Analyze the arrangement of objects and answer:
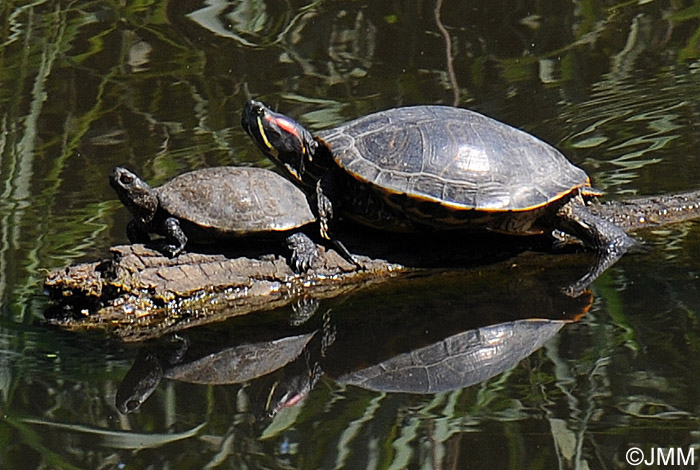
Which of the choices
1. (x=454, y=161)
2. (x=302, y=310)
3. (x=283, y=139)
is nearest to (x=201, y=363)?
(x=302, y=310)

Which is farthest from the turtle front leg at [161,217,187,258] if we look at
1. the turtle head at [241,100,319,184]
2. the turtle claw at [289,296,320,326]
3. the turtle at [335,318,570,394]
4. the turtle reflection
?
the turtle at [335,318,570,394]

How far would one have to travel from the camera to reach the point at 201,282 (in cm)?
393

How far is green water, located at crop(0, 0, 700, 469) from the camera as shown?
2.97m

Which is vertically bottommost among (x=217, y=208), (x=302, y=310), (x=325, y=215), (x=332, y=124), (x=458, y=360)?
(x=332, y=124)

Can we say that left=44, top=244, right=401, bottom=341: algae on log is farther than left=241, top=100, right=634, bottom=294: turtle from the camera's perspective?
No

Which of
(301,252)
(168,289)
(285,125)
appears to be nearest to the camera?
(168,289)

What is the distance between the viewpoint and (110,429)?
311 cm

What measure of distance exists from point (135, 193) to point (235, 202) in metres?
0.36

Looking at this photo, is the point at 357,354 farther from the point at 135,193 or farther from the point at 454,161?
the point at 135,193

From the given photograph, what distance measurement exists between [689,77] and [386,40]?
2030 millimetres

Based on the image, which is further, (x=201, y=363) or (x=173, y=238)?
(x=173, y=238)

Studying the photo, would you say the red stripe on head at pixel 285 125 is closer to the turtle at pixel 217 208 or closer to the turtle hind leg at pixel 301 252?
the turtle at pixel 217 208

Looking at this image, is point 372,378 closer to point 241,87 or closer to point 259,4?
point 241,87

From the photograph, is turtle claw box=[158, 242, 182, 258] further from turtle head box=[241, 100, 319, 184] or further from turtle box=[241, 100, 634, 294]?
turtle head box=[241, 100, 319, 184]
